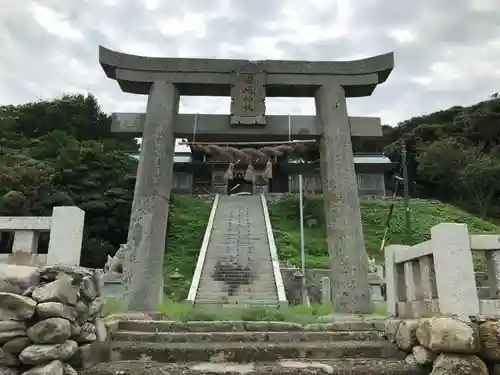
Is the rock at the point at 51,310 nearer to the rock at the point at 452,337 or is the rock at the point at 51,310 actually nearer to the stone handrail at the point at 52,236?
the stone handrail at the point at 52,236

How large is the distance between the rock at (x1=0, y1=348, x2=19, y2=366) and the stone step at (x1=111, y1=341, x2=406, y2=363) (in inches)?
43.2

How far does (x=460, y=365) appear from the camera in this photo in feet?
11.8

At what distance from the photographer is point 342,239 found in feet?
25.6

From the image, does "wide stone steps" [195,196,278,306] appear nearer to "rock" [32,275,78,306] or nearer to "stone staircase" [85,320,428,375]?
"stone staircase" [85,320,428,375]

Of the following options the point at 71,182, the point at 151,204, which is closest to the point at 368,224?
the point at 71,182

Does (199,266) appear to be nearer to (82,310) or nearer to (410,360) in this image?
(82,310)

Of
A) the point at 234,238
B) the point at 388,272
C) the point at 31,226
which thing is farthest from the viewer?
the point at 234,238

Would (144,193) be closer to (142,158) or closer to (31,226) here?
(142,158)

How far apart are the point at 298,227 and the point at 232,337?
76.7ft

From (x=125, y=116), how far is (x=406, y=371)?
669 centimetres

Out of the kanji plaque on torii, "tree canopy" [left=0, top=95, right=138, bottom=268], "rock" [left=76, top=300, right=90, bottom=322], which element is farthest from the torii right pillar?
"tree canopy" [left=0, top=95, right=138, bottom=268]

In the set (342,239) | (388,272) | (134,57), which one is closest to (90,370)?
(388,272)

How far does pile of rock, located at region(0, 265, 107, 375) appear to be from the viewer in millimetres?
3588

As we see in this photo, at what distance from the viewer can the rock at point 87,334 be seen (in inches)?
159
